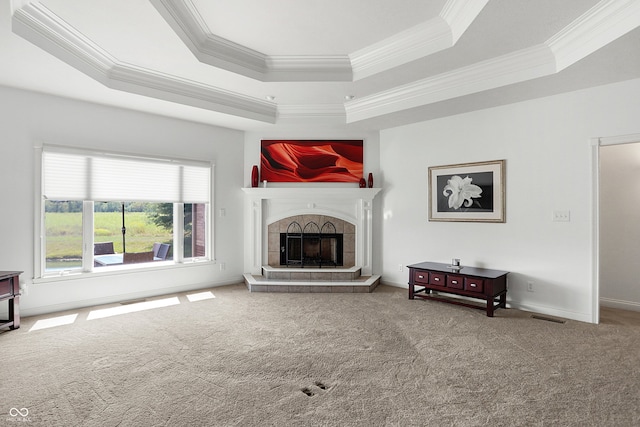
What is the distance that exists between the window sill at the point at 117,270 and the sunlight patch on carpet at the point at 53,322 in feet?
1.70

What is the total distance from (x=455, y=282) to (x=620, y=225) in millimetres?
2367

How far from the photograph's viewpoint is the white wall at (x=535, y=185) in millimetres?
4059

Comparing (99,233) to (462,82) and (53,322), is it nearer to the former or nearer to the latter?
(53,322)

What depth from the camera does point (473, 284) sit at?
4.45 metres

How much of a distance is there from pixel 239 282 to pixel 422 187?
3549mm

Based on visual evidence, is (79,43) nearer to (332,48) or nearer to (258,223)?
(332,48)

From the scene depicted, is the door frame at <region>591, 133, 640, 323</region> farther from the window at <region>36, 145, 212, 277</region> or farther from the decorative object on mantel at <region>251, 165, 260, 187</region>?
the window at <region>36, 145, 212, 277</region>

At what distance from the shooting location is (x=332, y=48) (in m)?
4.07

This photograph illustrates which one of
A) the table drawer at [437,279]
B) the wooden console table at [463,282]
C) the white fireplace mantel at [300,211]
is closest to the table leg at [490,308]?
the wooden console table at [463,282]

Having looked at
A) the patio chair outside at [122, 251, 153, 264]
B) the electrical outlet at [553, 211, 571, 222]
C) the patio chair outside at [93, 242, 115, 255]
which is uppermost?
the electrical outlet at [553, 211, 571, 222]

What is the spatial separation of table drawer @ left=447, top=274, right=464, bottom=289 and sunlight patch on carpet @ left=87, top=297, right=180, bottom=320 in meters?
3.74

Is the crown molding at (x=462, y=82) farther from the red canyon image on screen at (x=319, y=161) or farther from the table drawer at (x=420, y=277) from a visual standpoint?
the table drawer at (x=420, y=277)

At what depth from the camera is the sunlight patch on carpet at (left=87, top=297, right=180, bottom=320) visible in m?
4.39

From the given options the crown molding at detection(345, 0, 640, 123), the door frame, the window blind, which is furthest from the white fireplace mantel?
the door frame
